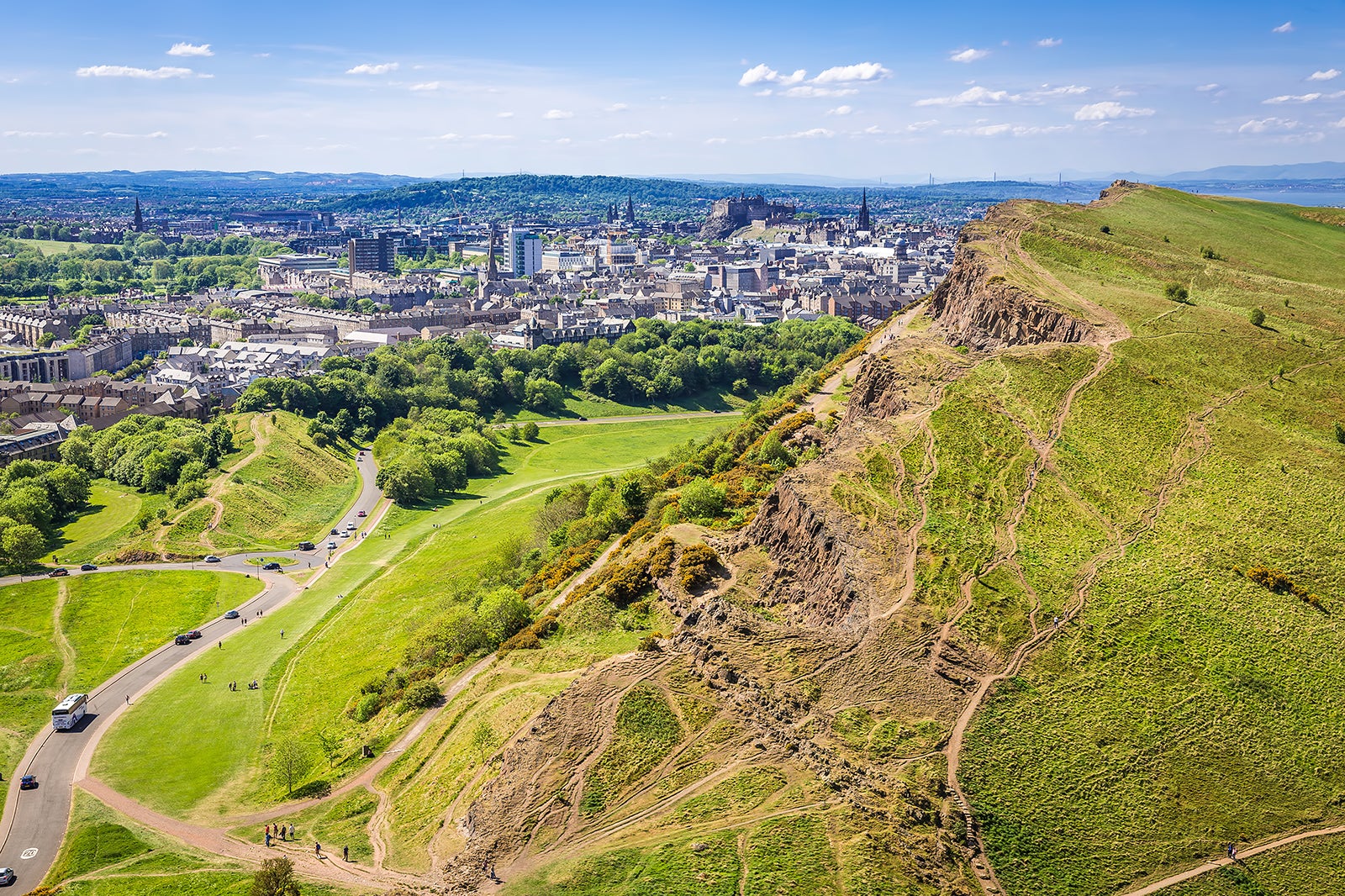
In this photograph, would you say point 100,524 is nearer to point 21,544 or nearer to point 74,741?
point 21,544

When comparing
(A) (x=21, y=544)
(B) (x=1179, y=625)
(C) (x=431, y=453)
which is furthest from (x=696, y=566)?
(C) (x=431, y=453)

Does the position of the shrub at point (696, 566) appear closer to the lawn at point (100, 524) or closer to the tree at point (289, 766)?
the tree at point (289, 766)

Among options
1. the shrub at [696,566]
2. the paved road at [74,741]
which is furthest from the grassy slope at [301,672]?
the shrub at [696,566]

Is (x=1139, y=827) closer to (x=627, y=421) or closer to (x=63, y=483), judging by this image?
(x=63, y=483)

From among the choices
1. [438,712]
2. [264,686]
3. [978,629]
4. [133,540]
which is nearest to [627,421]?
[133,540]

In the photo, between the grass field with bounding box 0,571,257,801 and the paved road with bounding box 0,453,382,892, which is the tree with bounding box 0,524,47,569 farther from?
the grass field with bounding box 0,571,257,801

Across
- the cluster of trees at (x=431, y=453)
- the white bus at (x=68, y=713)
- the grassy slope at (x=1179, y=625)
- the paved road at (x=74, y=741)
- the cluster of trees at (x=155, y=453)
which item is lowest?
the paved road at (x=74, y=741)
